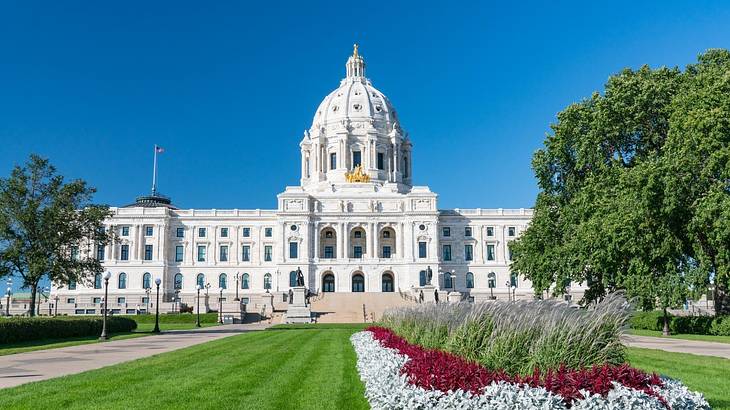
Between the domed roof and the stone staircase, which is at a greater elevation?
the domed roof

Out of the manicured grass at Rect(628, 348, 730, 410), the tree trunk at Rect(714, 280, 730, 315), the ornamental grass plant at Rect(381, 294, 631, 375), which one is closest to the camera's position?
the ornamental grass plant at Rect(381, 294, 631, 375)

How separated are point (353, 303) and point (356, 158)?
136ft

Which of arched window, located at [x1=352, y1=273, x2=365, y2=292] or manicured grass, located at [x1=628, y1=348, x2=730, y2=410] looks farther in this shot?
arched window, located at [x1=352, y1=273, x2=365, y2=292]

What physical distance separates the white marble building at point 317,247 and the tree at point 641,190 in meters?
54.4

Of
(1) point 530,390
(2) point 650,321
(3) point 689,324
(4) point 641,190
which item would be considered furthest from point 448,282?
(1) point 530,390

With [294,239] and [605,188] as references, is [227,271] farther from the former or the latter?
[605,188]

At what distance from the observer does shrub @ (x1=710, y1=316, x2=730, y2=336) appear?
35656 mm

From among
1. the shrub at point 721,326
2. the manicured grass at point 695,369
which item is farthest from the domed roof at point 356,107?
the manicured grass at point 695,369

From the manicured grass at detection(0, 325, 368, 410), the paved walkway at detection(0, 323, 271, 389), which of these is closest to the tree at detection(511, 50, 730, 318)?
the manicured grass at detection(0, 325, 368, 410)

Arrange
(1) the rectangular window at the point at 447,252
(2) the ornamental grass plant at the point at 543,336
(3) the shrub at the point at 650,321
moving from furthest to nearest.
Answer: (1) the rectangular window at the point at 447,252
(3) the shrub at the point at 650,321
(2) the ornamental grass plant at the point at 543,336

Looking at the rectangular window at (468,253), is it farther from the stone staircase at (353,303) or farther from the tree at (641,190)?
the tree at (641,190)

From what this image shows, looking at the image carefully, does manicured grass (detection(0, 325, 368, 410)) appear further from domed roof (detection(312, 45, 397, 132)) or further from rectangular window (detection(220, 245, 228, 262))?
domed roof (detection(312, 45, 397, 132))

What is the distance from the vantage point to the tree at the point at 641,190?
34.1 metres

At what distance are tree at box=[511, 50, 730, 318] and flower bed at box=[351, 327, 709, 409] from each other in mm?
23352
